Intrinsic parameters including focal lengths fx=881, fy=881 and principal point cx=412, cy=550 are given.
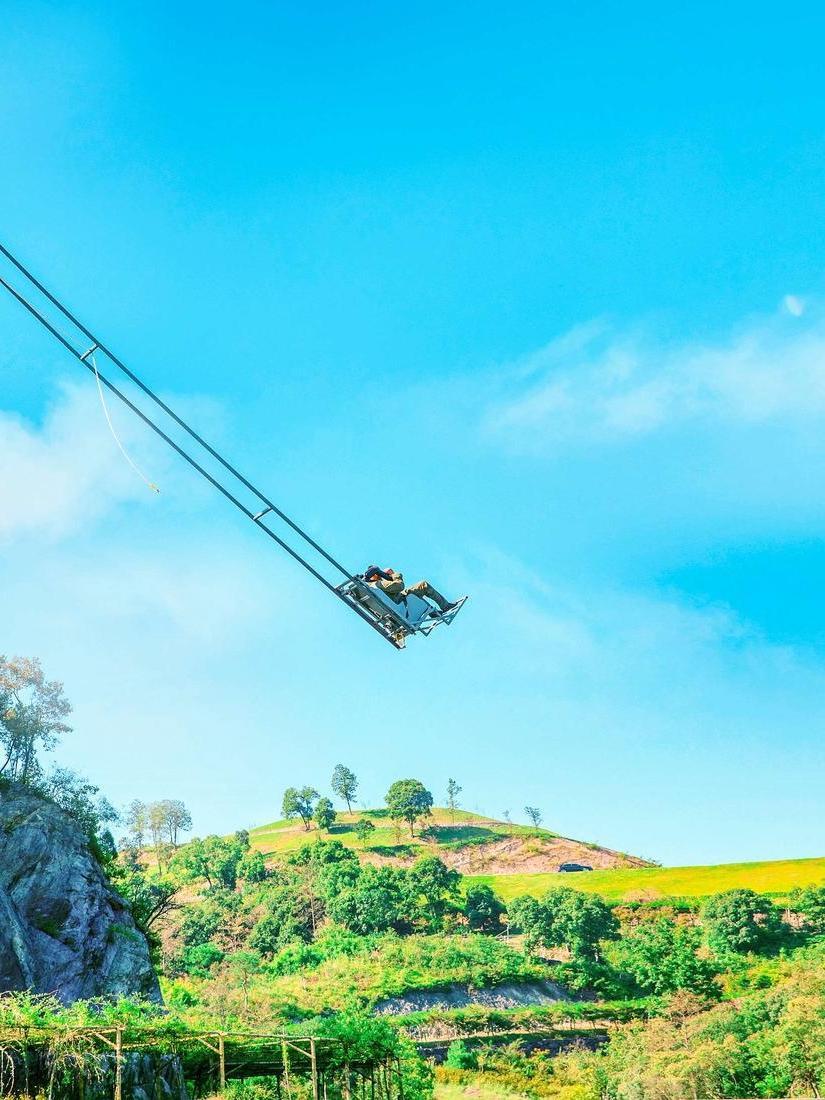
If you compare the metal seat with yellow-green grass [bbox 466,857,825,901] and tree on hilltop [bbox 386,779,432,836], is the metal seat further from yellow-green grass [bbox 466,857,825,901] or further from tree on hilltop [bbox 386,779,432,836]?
tree on hilltop [bbox 386,779,432,836]

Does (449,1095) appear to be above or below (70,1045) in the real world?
below

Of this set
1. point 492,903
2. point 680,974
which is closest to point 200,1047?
point 680,974

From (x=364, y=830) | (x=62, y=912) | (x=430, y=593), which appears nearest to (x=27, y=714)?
(x=62, y=912)

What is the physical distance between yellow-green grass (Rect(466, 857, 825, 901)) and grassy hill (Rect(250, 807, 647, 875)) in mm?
4318

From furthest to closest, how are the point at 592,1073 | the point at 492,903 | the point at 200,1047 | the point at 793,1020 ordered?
the point at 492,903
the point at 592,1073
the point at 793,1020
the point at 200,1047

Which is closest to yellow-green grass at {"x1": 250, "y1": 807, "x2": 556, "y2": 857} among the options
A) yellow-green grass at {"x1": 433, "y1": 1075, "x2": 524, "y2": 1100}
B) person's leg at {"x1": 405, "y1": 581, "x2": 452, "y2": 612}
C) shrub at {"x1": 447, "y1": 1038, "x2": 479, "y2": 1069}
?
shrub at {"x1": 447, "y1": 1038, "x2": 479, "y2": 1069}

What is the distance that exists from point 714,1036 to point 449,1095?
426 inches

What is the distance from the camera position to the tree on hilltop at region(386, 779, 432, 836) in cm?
9381

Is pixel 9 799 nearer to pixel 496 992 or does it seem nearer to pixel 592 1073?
pixel 592 1073

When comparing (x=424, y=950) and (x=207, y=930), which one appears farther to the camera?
(x=207, y=930)

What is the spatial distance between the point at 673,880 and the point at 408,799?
91.7ft

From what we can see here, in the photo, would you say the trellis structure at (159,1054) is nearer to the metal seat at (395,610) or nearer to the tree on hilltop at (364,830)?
the metal seat at (395,610)

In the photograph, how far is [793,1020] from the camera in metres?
28.8

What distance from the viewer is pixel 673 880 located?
80.3 meters
